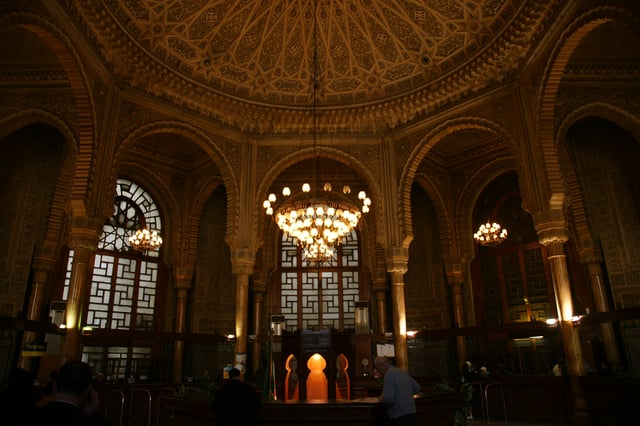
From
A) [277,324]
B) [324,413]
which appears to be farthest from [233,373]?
[277,324]

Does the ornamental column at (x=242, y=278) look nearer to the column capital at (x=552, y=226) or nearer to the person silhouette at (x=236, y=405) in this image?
the column capital at (x=552, y=226)

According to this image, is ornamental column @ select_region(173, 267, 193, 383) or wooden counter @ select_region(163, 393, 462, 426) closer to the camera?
wooden counter @ select_region(163, 393, 462, 426)

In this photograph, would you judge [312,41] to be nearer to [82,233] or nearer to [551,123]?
[551,123]

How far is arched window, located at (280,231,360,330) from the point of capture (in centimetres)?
1656

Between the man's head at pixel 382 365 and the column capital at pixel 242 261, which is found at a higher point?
the column capital at pixel 242 261

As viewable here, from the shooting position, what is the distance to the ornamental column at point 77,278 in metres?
9.73

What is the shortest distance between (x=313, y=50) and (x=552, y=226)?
26.0 ft

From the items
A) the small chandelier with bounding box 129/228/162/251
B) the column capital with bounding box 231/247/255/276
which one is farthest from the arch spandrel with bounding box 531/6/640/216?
the small chandelier with bounding box 129/228/162/251

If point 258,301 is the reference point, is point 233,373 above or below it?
below

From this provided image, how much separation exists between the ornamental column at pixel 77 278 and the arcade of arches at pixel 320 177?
43mm

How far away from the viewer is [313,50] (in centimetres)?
1337

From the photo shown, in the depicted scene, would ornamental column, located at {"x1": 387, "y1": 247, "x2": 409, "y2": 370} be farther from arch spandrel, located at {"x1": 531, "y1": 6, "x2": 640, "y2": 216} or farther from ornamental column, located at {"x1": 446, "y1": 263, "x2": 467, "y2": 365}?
arch spandrel, located at {"x1": 531, "y1": 6, "x2": 640, "y2": 216}

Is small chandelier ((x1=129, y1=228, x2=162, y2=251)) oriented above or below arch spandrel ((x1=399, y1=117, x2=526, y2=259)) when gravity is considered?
below

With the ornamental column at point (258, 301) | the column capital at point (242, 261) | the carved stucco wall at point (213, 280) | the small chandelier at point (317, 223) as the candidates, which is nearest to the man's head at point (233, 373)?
the small chandelier at point (317, 223)
